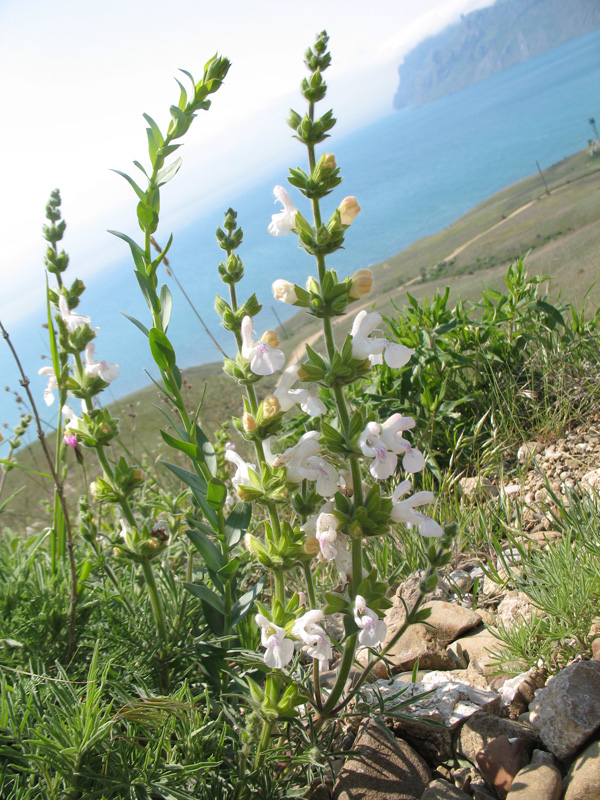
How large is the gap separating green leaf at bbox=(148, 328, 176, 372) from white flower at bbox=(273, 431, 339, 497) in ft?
1.68

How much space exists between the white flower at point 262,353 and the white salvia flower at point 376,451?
0.98ft

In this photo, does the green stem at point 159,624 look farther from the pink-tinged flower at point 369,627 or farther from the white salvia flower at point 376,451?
the white salvia flower at point 376,451

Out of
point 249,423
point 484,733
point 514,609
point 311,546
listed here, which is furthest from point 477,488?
point 249,423

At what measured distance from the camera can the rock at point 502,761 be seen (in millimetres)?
1637

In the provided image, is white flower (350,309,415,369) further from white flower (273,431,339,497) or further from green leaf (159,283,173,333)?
green leaf (159,283,173,333)

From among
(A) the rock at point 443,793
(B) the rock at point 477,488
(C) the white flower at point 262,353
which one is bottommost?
(A) the rock at point 443,793

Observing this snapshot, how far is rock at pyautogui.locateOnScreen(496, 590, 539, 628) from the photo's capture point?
7.32ft

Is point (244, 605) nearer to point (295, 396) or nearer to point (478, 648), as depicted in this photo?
point (295, 396)

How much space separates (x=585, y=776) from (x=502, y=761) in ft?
0.71

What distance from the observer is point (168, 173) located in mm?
1920

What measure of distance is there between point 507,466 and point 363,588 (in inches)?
88.3

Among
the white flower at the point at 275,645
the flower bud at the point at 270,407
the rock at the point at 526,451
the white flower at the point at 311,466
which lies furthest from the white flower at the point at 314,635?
the rock at the point at 526,451

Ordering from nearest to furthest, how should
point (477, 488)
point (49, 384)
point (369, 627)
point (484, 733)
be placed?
1. point (369, 627)
2. point (484, 733)
3. point (49, 384)
4. point (477, 488)

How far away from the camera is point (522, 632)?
6.61 ft
